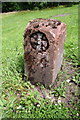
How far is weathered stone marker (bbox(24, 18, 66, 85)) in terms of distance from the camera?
3.07m

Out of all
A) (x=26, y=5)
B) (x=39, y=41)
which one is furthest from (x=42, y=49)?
(x=26, y=5)

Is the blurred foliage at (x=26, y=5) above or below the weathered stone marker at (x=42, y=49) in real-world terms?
above

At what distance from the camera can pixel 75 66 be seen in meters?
3.96

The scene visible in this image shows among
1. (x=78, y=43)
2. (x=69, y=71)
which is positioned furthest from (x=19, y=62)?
(x=78, y=43)

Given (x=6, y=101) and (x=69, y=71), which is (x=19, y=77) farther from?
(x=69, y=71)

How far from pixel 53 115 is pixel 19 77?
111 centimetres

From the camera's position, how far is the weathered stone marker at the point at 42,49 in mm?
3066

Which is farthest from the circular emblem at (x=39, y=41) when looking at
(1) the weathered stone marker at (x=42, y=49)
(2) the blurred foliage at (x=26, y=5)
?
(2) the blurred foliage at (x=26, y=5)

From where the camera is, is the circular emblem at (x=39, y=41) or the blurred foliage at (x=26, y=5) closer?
the circular emblem at (x=39, y=41)

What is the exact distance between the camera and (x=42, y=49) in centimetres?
315

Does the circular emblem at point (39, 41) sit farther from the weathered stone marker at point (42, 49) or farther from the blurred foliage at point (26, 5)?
the blurred foliage at point (26, 5)

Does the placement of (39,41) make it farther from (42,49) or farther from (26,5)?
(26,5)

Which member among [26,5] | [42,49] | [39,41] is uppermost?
[26,5]

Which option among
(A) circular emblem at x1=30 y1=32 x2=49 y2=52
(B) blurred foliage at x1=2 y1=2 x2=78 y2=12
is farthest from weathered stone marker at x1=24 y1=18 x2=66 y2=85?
(B) blurred foliage at x1=2 y1=2 x2=78 y2=12
